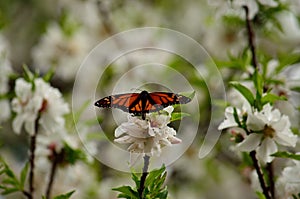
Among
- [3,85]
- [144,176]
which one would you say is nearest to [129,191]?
[144,176]

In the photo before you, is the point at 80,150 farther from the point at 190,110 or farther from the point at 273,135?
the point at 273,135

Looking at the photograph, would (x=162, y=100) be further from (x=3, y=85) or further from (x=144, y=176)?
(x=3, y=85)

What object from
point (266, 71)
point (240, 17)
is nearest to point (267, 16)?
point (240, 17)

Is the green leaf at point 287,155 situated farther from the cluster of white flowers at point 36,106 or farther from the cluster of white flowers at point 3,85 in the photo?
the cluster of white flowers at point 3,85

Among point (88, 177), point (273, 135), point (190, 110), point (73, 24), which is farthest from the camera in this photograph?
point (73, 24)

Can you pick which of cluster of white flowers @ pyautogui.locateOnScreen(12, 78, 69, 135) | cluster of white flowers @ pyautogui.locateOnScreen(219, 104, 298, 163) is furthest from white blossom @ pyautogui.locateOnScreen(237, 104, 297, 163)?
cluster of white flowers @ pyautogui.locateOnScreen(12, 78, 69, 135)

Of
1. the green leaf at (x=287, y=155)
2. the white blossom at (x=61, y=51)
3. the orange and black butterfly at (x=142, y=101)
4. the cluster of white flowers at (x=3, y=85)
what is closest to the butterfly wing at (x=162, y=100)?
the orange and black butterfly at (x=142, y=101)
